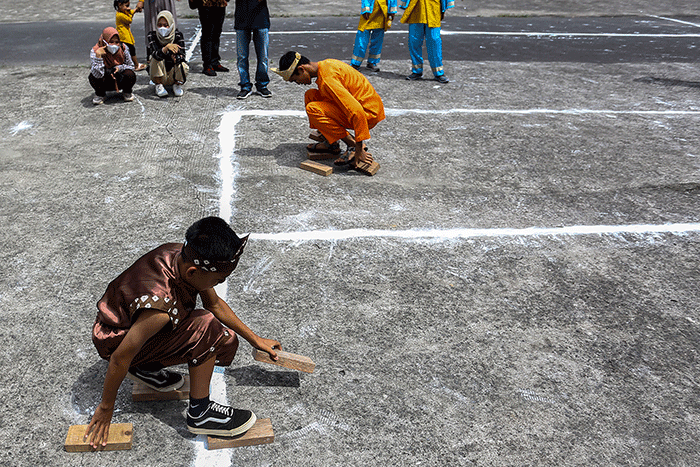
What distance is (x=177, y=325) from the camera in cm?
249

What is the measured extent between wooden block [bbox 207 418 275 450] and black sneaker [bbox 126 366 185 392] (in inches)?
14.3

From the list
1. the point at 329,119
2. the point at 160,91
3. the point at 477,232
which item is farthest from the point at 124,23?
the point at 477,232

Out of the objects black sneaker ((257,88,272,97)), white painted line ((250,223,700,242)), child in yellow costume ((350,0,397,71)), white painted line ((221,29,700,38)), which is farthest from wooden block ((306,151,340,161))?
white painted line ((221,29,700,38))

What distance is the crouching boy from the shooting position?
7.68ft

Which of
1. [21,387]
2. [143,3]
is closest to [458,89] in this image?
[143,3]

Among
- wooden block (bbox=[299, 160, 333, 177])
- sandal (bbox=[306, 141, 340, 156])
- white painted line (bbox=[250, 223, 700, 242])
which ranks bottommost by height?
white painted line (bbox=[250, 223, 700, 242])

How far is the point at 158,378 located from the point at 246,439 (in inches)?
21.6

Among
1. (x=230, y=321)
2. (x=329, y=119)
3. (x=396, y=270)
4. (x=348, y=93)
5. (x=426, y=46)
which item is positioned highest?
(x=426, y=46)

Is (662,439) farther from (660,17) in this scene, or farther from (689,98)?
(660,17)

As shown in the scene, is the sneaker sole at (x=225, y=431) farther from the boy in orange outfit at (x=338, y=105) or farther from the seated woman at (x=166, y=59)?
the seated woman at (x=166, y=59)

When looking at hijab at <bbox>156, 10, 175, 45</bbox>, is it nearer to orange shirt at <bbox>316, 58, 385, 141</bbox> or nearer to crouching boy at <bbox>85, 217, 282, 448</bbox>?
orange shirt at <bbox>316, 58, 385, 141</bbox>

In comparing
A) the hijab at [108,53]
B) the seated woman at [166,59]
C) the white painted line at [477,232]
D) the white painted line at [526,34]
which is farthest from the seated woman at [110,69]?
the white painted line at [526,34]

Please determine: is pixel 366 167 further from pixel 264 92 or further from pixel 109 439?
pixel 109 439

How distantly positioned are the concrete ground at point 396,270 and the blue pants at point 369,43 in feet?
5.47
